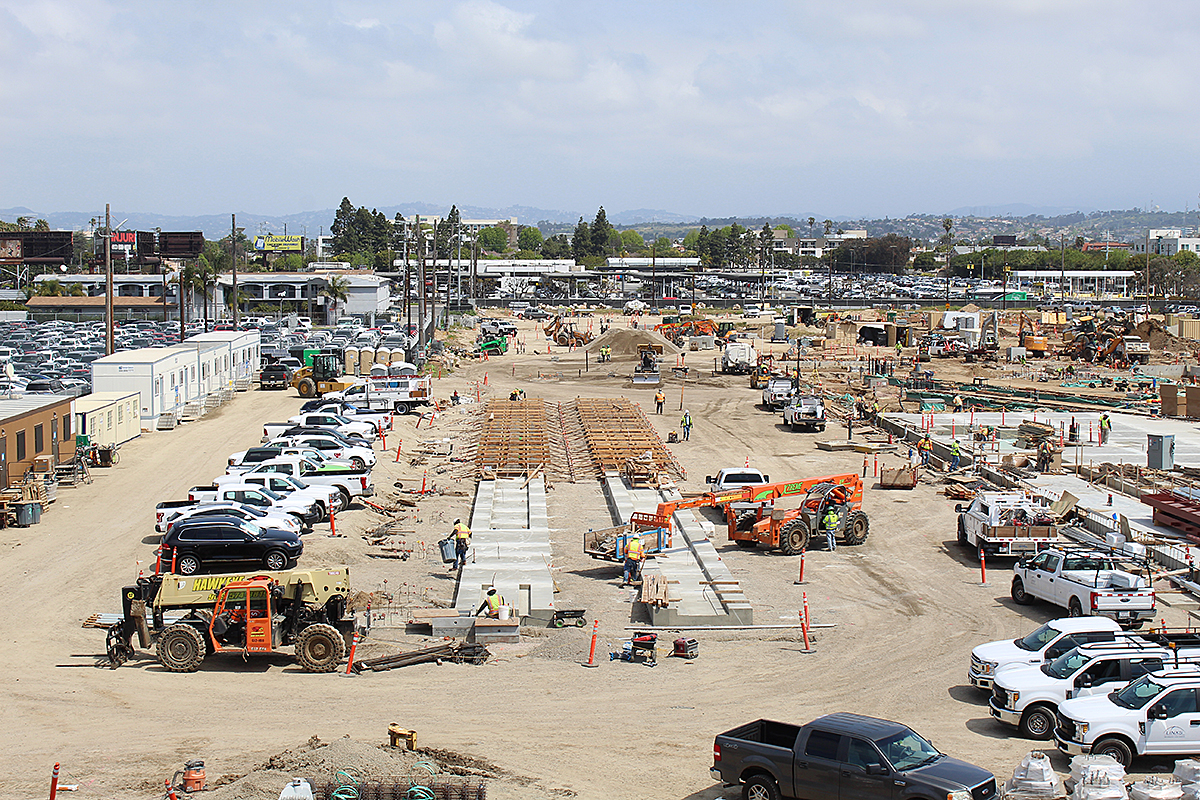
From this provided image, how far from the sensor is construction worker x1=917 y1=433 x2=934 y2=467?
40.3 meters

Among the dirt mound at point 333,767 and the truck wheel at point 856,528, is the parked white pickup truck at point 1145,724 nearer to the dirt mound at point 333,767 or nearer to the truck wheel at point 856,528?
the dirt mound at point 333,767

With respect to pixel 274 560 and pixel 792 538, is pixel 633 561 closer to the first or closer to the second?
pixel 792 538

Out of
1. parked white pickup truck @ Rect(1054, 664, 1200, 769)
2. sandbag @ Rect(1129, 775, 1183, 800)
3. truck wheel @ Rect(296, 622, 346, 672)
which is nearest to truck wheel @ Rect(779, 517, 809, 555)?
truck wheel @ Rect(296, 622, 346, 672)

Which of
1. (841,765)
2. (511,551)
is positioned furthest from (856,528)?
(841,765)

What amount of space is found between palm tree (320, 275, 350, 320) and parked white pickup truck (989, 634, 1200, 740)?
326ft

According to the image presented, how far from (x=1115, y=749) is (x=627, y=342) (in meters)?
66.9

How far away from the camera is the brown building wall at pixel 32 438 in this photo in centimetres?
3338

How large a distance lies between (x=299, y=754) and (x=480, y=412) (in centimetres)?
3931

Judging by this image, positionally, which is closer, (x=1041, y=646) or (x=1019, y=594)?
(x=1041, y=646)

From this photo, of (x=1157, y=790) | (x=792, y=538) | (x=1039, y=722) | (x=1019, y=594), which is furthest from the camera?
(x=792, y=538)

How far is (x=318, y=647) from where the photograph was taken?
19375 mm

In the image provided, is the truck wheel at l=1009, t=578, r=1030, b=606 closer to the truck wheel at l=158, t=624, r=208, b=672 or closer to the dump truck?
the dump truck

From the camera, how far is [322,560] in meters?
26.8

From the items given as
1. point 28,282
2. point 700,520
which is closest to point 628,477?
point 700,520
